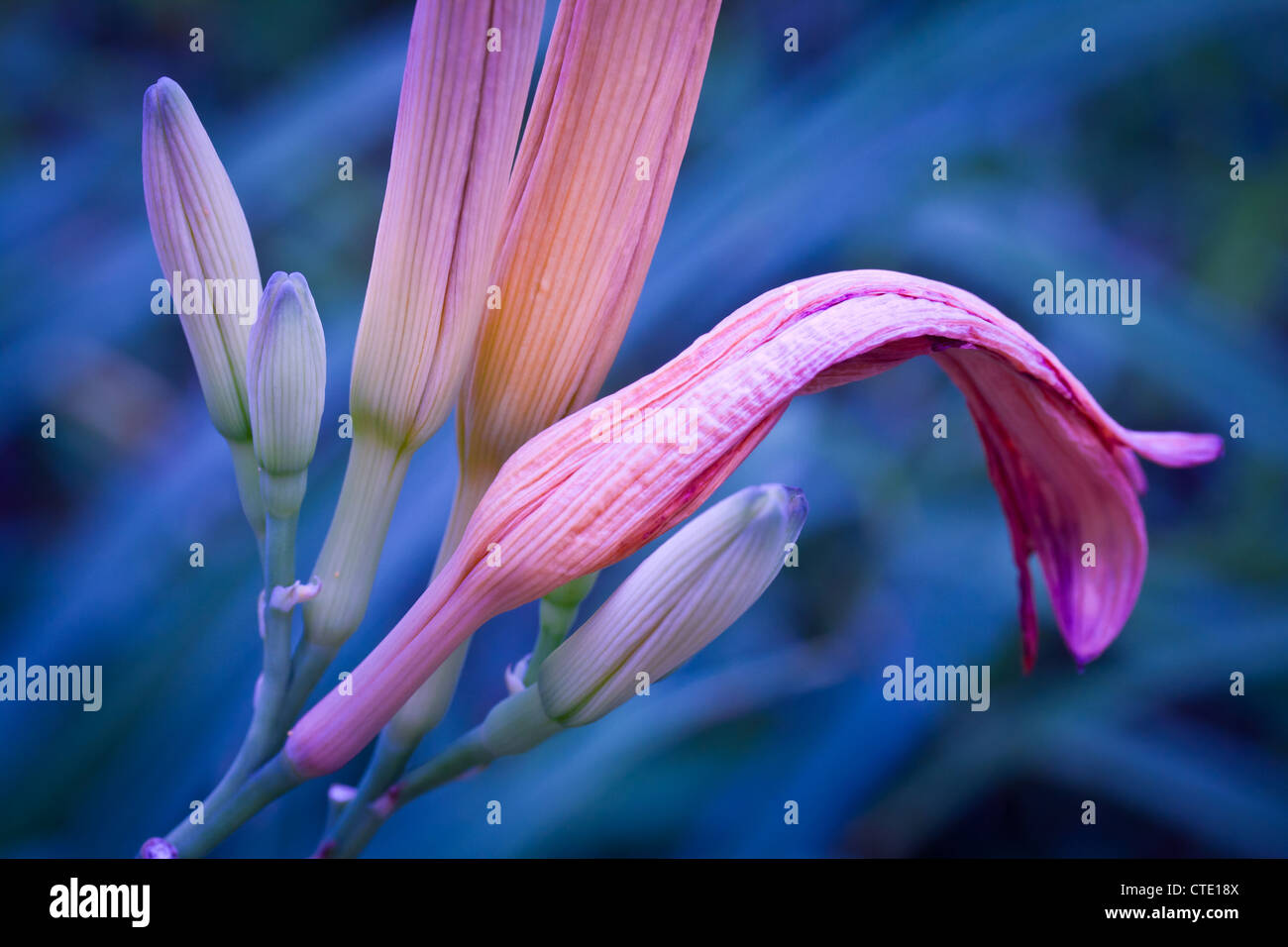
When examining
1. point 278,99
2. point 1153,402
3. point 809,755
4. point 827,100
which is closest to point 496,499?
point 809,755

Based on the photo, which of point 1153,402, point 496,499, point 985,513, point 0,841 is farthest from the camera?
point 1153,402

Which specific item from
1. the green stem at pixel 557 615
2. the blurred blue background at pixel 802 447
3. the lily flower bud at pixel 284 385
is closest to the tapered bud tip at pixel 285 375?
the lily flower bud at pixel 284 385

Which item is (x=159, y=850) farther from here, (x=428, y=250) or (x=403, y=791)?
(x=428, y=250)

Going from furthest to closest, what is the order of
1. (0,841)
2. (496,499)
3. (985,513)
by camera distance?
(985,513)
(0,841)
(496,499)

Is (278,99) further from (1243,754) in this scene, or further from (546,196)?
(1243,754)

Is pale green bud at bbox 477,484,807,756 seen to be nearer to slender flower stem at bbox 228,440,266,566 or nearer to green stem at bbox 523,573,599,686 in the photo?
green stem at bbox 523,573,599,686

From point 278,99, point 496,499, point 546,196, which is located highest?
point 278,99

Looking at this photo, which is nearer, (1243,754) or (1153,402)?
(1243,754)

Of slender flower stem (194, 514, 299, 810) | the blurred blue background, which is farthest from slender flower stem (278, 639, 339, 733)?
the blurred blue background
